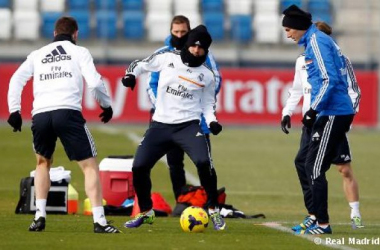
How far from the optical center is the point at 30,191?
567 inches

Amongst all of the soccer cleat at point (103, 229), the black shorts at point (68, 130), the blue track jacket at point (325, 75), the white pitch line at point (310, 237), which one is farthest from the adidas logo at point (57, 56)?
the white pitch line at point (310, 237)

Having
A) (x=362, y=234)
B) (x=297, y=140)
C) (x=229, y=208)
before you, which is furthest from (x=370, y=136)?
(x=362, y=234)

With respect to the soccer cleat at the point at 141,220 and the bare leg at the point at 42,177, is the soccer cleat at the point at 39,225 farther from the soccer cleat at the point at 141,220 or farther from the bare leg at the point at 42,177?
the soccer cleat at the point at 141,220

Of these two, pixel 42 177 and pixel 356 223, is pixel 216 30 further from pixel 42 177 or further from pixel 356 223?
pixel 42 177

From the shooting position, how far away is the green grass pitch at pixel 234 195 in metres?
11.0

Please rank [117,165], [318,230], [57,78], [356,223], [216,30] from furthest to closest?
1. [216,30]
2. [117,165]
3. [356,223]
4. [318,230]
5. [57,78]

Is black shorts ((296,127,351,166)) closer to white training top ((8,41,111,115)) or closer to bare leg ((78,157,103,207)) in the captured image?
white training top ((8,41,111,115))

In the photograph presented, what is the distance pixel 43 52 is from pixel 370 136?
21584mm

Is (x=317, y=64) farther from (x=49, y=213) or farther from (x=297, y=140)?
(x=297, y=140)

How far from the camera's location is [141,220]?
41.4ft

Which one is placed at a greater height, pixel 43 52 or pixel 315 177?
pixel 43 52

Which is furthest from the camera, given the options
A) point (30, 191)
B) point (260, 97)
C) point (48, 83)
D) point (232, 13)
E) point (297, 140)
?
point (232, 13)

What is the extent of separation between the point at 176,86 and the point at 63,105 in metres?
1.39

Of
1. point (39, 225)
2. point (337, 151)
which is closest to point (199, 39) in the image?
point (337, 151)
